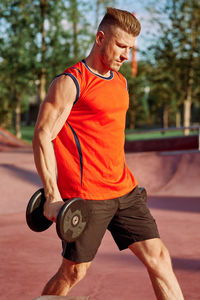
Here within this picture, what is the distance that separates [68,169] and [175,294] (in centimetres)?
102

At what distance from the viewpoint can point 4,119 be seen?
39781mm

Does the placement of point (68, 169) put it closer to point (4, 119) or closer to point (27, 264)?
point (27, 264)

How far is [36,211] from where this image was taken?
103 inches

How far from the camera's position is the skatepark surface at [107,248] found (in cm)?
420

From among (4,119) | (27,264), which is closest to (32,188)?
(27,264)

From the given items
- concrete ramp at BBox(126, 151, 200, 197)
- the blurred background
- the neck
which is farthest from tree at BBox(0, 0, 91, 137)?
the neck

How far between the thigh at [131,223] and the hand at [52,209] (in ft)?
1.78

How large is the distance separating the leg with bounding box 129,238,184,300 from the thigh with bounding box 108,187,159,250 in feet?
0.21

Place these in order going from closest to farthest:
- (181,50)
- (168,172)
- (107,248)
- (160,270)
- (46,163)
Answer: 1. (46,163)
2. (160,270)
3. (107,248)
4. (168,172)
5. (181,50)

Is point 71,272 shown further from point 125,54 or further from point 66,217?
point 125,54

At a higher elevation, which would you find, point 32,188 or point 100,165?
point 100,165

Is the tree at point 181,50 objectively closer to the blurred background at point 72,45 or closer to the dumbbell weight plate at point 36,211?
the blurred background at point 72,45

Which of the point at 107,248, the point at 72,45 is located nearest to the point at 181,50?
the point at 72,45

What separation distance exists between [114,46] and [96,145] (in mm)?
616
